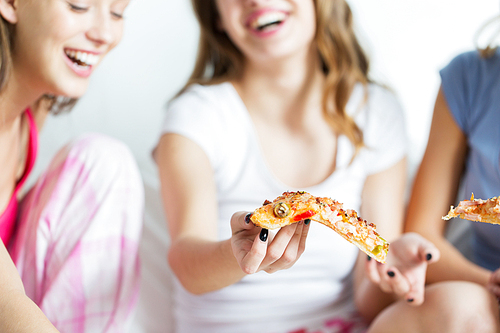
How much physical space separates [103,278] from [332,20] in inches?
39.2

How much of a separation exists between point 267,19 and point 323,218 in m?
0.71

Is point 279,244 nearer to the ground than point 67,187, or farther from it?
farther from it

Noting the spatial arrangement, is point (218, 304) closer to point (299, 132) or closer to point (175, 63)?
point (299, 132)

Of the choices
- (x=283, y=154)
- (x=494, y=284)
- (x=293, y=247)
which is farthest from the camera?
(x=283, y=154)

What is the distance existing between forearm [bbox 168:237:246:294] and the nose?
506 mm

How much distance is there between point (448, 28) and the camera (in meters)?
2.12

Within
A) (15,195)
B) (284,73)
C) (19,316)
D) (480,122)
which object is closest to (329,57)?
(284,73)

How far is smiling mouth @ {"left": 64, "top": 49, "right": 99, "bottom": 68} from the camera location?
1110 millimetres

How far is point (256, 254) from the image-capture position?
796 mm

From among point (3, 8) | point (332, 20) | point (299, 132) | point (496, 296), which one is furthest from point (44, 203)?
point (496, 296)

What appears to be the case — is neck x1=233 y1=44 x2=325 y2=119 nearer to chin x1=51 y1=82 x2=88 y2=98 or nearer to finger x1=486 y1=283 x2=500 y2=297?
chin x1=51 y1=82 x2=88 y2=98

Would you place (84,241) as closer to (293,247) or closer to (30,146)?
(30,146)

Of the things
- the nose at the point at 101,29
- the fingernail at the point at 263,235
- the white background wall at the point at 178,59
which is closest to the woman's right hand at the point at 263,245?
the fingernail at the point at 263,235

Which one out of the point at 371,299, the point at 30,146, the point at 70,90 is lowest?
the point at 371,299
